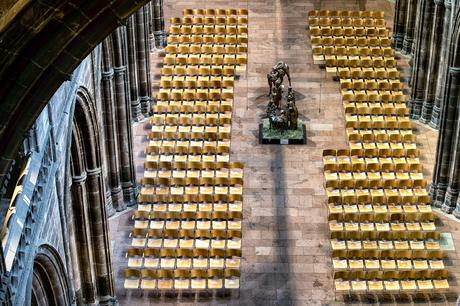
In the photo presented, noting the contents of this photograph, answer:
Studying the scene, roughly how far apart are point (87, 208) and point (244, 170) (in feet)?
30.4

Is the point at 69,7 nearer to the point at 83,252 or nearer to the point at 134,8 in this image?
the point at 134,8

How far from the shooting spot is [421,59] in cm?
3706

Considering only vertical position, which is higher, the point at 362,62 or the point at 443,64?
the point at 443,64

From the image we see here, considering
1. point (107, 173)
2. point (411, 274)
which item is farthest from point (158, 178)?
point (411, 274)

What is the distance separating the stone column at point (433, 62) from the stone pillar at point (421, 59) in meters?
0.31

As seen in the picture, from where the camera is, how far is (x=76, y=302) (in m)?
25.0

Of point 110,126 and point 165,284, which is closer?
point 165,284

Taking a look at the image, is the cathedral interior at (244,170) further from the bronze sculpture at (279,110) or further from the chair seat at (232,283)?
the bronze sculpture at (279,110)

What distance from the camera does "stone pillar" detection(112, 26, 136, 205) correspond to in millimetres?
31750

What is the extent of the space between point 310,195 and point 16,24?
69.5ft

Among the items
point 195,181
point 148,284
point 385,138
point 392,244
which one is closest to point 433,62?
point 385,138

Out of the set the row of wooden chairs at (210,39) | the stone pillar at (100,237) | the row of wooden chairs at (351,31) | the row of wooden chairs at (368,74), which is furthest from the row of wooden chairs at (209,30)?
the stone pillar at (100,237)

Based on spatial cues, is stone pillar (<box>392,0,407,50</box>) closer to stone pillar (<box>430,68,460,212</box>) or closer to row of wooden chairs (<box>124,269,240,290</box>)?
stone pillar (<box>430,68,460,212</box>)

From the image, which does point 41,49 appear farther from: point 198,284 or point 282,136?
point 282,136
